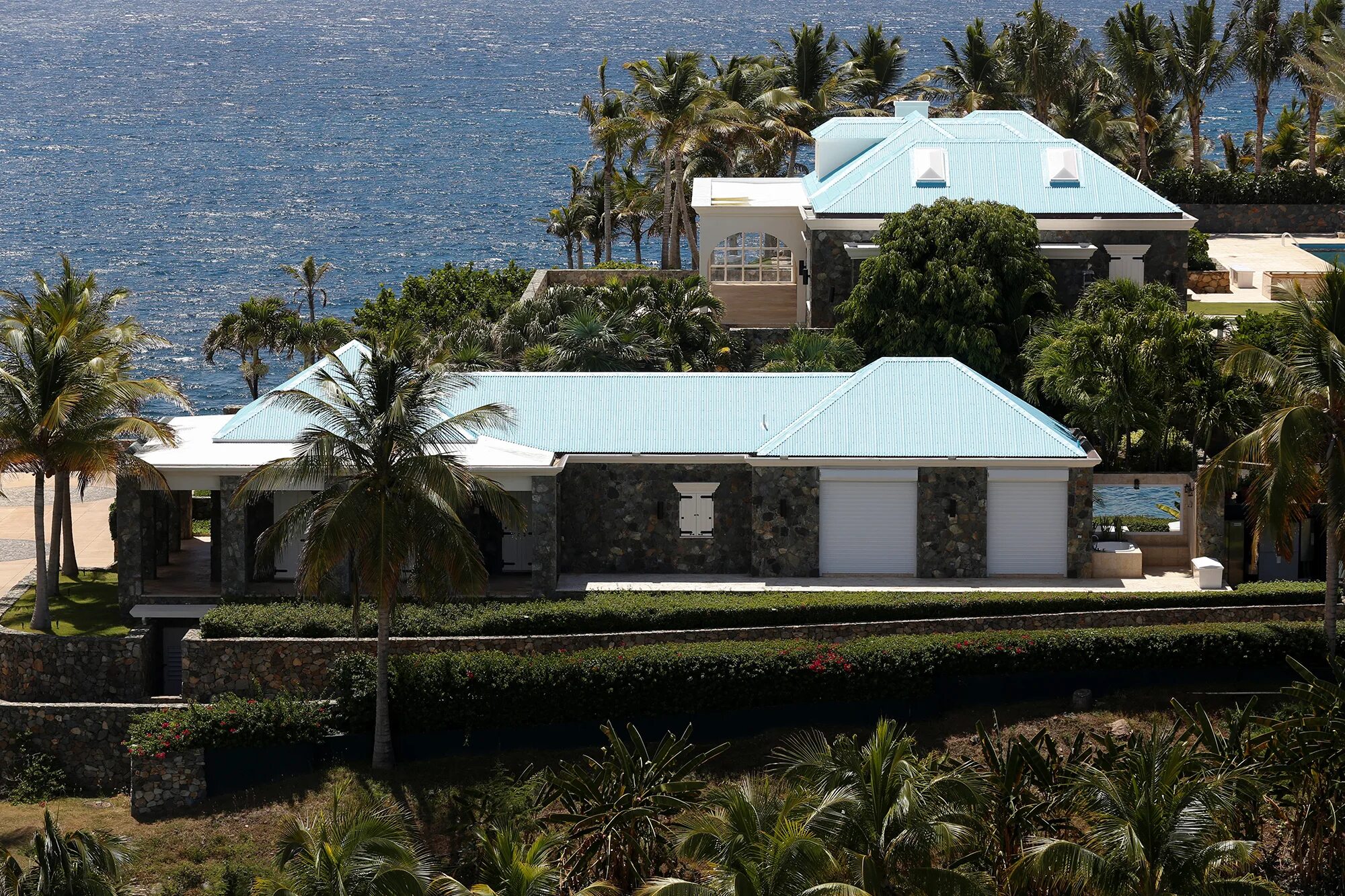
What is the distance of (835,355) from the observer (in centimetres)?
Answer: 5450

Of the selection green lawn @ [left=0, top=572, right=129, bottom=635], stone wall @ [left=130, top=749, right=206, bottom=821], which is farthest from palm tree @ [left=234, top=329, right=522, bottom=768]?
green lawn @ [left=0, top=572, right=129, bottom=635]

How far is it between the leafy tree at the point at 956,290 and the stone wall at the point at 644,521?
35.9 feet

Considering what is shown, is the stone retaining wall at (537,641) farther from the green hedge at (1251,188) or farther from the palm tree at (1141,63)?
the palm tree at (1141,63)

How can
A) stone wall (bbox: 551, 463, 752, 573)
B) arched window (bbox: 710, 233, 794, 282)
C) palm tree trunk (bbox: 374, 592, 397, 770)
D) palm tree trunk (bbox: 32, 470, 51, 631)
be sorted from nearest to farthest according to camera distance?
palm tree trunk (bbox: 374, 592, 397, 770), palm tree trunk (bbox: 32, 470, 51, 631), stone wall (bbox: 551, 463, 752, 573), arched window (bbox: 710, 233, 794, 282)

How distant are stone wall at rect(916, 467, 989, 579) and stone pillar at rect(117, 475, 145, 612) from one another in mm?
18187

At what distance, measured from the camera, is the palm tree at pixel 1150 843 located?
3178 cm

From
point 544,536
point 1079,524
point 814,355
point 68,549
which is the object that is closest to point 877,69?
point 814,355

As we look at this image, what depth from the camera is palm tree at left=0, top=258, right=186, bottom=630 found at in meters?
44.7

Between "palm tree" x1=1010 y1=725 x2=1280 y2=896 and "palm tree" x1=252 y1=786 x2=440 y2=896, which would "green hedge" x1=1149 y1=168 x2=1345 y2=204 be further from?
"palm tree" x1=252 y1=786 x2=440 y2=896

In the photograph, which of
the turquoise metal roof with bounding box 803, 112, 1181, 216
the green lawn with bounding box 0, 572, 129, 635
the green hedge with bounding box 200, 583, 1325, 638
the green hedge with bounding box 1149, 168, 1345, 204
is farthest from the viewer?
the green hedge with bounding box 1149, 168, 1345, 204

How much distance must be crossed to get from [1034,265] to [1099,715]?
20.2 metres

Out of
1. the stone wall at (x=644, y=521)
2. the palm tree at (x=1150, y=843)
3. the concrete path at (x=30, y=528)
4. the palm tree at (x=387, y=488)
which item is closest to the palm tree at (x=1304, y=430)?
the palm tree at (x=1150, y=843)

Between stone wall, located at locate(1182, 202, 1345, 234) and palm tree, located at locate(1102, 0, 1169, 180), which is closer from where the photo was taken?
stone wall, located at locate(1182, 202, 1345, 234)

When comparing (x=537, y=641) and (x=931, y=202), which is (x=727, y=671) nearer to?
(x=537, y=641)
